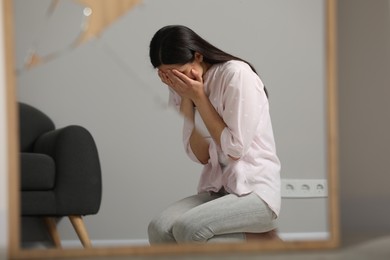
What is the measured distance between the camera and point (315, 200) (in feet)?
6.01

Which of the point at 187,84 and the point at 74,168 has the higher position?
the point at 187,84

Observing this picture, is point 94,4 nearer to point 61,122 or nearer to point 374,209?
point 61,122

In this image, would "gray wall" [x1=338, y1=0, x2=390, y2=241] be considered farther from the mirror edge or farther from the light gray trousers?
the mirror edge

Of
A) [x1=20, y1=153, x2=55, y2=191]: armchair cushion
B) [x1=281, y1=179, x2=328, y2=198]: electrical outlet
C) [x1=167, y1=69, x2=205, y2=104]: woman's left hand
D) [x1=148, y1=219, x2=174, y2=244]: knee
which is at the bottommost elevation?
[x1=148, y1=219, x2=174, y2=244]: knee

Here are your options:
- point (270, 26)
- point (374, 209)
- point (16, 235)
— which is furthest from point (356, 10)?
point (16, 235)

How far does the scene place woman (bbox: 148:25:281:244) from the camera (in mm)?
1740

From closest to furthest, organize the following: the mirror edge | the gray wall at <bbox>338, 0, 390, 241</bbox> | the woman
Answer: the mirror edge < the woman < the gray wall at <bbox>338, 0, 390, 241</bbox>

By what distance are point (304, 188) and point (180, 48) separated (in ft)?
1.76

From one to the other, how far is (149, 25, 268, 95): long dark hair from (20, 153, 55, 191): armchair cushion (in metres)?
0.40

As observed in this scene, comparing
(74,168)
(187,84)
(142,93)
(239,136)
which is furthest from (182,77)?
(74,168)

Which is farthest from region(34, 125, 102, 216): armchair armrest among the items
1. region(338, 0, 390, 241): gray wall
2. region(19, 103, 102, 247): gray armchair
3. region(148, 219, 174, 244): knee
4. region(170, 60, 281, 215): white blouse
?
region(338, 0, 390, 241): gray wall

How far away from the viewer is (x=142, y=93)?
68.3 inches

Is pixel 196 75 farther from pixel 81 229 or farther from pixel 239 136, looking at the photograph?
pixel 81 229

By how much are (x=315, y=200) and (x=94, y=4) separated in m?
0.84
